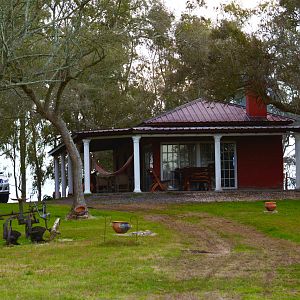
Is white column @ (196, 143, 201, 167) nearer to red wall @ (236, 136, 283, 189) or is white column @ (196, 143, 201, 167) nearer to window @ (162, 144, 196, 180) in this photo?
window @ (162, 144, 196, 180)

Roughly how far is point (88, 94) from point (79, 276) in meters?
26.2

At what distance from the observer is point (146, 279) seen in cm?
853

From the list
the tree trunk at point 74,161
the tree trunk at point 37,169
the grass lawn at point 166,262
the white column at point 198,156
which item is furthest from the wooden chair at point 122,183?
the tree trunk at point 37,169

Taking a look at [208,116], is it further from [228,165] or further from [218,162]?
[218,162]

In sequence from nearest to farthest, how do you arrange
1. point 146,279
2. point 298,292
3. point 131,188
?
point 298,292
point 146,279
point 131,188

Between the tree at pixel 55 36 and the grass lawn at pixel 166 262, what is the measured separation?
3.22 m

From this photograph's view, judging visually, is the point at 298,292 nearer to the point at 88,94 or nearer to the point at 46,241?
the point at 46,241

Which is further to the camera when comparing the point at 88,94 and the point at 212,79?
the point at 88,94

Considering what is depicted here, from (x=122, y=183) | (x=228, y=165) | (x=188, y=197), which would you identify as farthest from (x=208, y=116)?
(x=188, y=197)

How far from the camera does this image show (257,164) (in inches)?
1071

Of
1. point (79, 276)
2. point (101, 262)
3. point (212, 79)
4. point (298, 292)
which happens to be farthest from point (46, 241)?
point (212, 79)

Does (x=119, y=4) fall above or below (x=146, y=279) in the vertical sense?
above

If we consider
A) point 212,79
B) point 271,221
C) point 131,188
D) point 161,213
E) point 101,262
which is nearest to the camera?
point 101,262

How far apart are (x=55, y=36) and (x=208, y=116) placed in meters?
14.6
